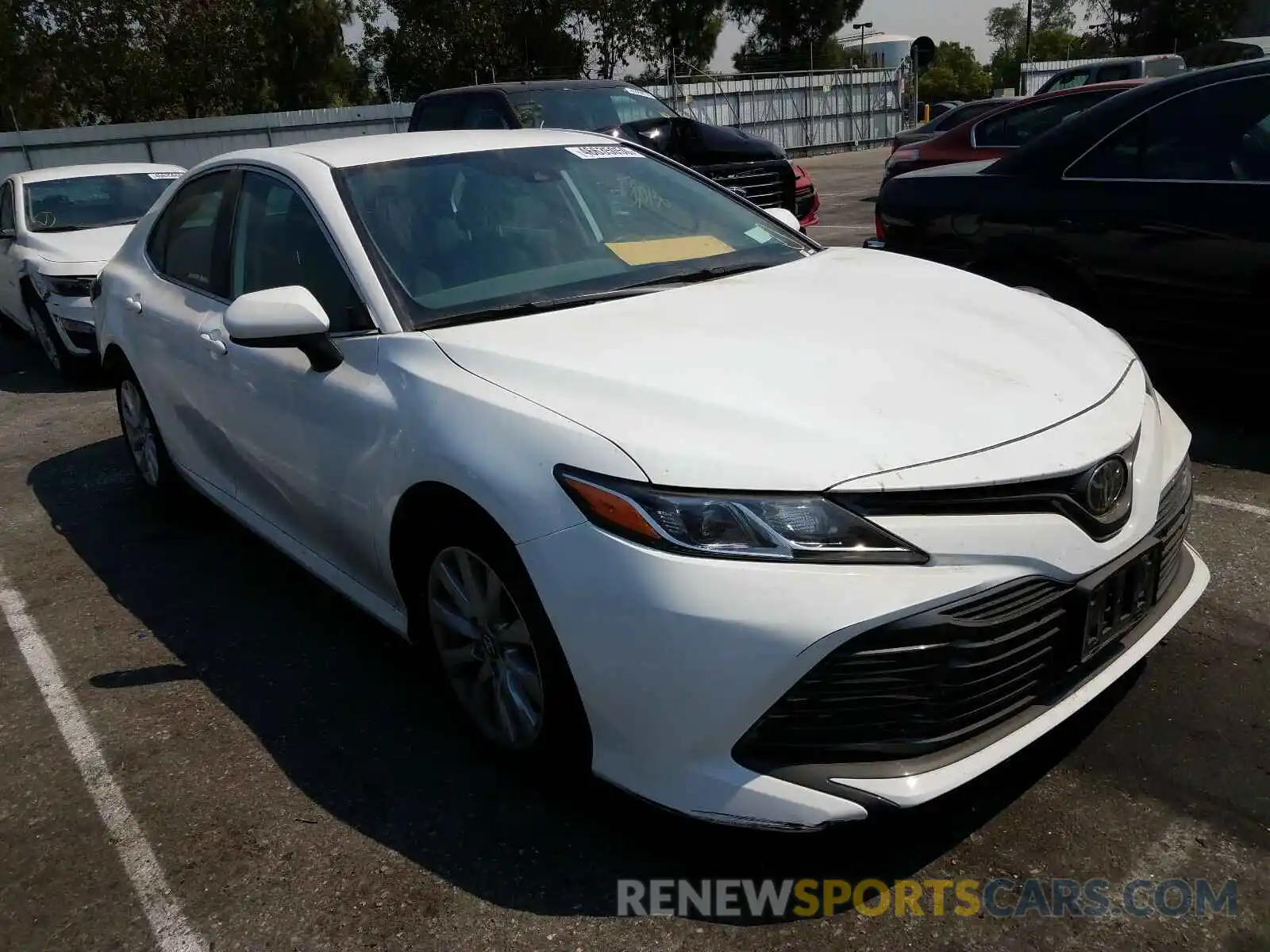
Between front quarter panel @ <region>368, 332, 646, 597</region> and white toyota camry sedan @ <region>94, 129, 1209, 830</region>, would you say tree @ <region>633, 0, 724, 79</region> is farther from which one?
front quarter panel @ <region>368, 332, 646, 597</region>

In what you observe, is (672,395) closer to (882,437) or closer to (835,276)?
(882,437)

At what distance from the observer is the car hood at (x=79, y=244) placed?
780cm

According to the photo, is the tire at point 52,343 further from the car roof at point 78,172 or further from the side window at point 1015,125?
the side window at point 1015,125

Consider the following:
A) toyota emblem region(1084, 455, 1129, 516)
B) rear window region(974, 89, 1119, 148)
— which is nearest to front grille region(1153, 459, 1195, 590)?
toyota emblem region(1084, 455, 1129, 516)

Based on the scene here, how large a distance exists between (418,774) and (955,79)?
5496 cm

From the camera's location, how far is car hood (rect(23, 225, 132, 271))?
307 inches

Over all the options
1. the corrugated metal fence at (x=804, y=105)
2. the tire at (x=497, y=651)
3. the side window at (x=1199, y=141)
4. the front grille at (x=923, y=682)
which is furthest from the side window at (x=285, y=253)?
the corrugated metal fence at (x=804, y=105)

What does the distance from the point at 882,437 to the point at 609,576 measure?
61 centimetres

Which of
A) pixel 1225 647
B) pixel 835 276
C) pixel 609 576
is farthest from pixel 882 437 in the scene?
pixel 1225 647

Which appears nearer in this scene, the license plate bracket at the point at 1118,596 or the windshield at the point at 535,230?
the license plate bracket at the point at 1118,596

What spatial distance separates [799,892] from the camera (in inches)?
90.1

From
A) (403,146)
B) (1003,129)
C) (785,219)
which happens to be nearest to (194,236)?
(403,146)

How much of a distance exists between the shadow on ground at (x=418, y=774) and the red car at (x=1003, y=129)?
712 centimetres

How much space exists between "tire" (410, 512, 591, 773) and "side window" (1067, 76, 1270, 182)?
365 cm
